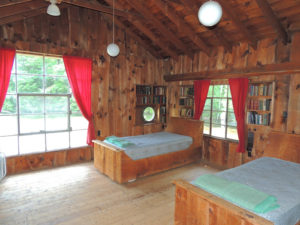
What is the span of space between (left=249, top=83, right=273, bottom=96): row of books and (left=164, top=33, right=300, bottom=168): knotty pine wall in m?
0.12

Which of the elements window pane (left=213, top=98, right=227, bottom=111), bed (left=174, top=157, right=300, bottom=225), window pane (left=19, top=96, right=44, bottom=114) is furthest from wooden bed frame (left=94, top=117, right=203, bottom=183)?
bed (left=174, top=157, right=300, bottom=225)

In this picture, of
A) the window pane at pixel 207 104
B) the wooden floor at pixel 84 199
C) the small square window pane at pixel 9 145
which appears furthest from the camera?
the window pane at pixel 207 104

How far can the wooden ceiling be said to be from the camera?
3.22m

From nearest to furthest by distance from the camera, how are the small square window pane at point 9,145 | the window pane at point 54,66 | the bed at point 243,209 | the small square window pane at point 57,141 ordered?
1. the bed at point 243,209
2. the small square window pane at point 9,145
3. the window pane at point 54,66
4. the small square window pane at point 57,141

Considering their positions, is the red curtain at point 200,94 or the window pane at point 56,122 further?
the red curtain at point 200,94

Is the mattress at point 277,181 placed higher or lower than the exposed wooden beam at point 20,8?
lower

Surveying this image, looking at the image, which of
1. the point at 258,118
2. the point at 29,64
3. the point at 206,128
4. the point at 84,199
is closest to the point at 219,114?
the point at 206,128

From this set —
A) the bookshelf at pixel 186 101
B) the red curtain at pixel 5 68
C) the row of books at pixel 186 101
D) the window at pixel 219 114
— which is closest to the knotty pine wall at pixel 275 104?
the window at pixel 219 114

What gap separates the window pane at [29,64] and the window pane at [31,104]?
540mm

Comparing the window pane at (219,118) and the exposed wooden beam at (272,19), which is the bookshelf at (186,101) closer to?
the window pane at (219,118)

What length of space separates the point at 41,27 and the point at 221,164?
5106 millimetres

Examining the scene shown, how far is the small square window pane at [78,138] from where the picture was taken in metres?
4.79

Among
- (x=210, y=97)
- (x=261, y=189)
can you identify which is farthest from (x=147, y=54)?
(x=261, y=189)

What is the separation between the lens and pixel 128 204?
296 centimetres
